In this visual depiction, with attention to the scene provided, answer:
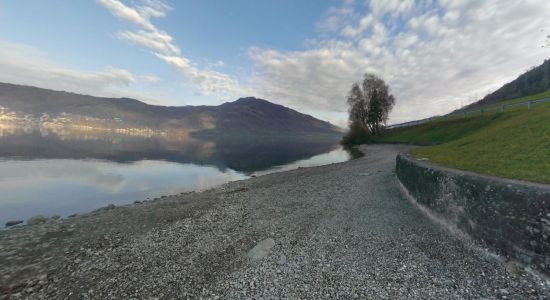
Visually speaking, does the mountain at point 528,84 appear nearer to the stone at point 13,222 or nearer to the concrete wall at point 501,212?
the concrete wall at point 501,212

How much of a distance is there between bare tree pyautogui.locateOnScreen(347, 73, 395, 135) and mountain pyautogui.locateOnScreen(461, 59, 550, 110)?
1996 inches

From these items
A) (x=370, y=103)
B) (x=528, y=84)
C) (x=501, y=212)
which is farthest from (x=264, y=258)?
(x=528, y=84)

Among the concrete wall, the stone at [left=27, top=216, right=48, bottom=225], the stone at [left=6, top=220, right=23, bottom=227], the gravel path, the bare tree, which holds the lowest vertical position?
the stone at [left=6, top=220, right=23, bottom=227]

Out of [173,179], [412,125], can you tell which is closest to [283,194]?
[173,179]

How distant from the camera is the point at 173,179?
36.4 metres

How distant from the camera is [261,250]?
10.3m

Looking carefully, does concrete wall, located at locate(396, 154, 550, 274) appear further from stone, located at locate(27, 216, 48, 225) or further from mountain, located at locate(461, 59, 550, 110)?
mountain, located at locate(461, 59, 550, 110)

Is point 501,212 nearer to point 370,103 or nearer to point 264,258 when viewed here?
point 264,258

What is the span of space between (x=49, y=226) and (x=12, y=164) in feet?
128

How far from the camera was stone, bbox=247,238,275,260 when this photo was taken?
32.3ft

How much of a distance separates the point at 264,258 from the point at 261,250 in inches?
27.5

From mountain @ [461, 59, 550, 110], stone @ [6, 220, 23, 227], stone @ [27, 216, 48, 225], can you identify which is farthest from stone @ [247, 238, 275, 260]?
mountain @ [461, 59, 550, 110]

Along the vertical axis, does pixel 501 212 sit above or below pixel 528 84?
below

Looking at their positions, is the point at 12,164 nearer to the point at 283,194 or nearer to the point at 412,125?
the point at 283,194
